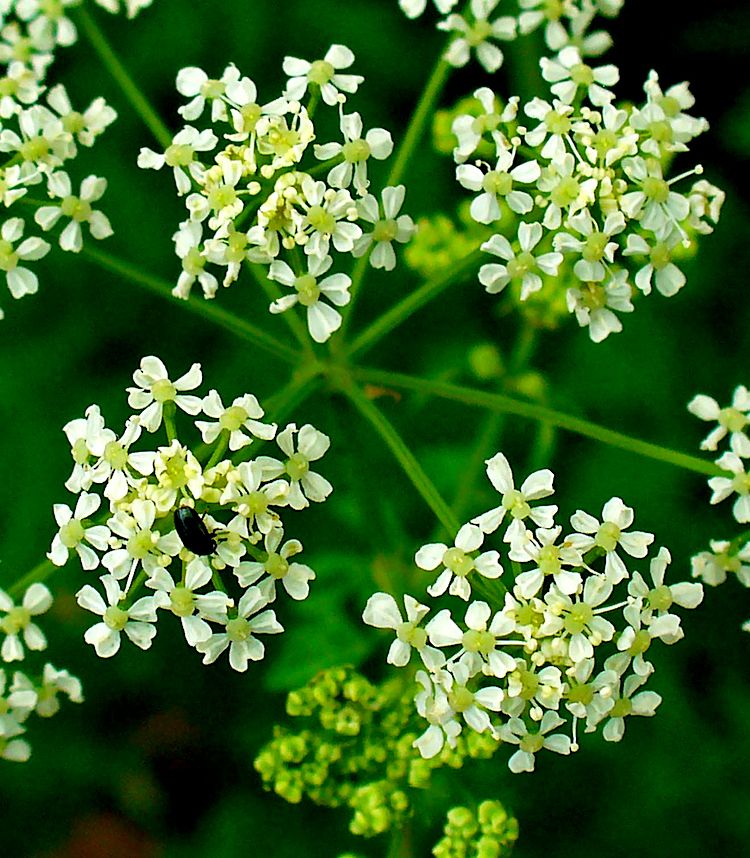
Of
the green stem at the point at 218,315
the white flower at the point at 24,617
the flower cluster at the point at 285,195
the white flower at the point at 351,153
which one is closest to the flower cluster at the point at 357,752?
the white flower at the point at 24,617

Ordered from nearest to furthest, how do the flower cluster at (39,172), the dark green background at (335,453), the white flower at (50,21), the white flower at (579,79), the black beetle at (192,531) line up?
the black beetle at (192,531) → the white flower at (579,79) → the flower cluster at (39,172) → the white flower at (50,21) → the dark green background at (335,453)

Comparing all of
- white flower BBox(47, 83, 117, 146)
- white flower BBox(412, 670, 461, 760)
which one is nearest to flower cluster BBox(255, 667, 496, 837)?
white flower BBox(412, 670, 461, 760)

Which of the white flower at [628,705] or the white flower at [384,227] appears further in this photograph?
the white flower at [384,227]

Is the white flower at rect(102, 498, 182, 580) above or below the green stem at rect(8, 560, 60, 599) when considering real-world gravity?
above

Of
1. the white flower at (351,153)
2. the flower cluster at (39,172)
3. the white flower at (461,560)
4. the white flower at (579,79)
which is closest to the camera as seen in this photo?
the white flower at (461,560)

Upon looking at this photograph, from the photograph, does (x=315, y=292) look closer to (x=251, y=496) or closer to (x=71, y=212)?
(x=251, y=496)

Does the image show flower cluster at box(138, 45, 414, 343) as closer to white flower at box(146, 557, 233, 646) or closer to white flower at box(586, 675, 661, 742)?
white flower at box(146, 557, 233, 646)

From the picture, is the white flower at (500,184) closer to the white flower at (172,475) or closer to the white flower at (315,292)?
the white flower at (315,292)

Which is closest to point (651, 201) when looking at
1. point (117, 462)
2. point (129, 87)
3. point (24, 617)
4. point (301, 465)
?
point (301, 465)
